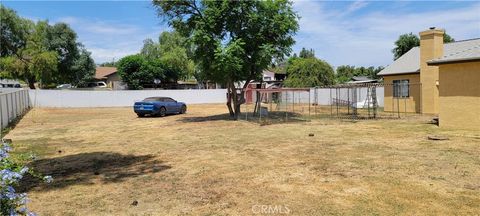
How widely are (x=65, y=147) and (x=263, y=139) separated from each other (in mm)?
6355

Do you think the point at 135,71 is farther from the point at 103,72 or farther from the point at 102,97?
the point at 103,72

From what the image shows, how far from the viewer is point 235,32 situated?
20.8 metres

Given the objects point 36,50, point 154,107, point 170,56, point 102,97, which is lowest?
point 154,107

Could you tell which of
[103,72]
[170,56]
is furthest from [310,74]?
[103,72]

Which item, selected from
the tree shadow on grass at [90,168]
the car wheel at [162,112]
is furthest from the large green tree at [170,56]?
the tree shadow on grass at [90,168]

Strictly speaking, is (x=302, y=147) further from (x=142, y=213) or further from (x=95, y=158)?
(x=142, y=213)

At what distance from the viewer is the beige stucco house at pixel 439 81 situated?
1455 cm

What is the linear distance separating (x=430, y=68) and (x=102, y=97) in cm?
2930

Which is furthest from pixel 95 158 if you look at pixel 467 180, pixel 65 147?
pixel 467 180

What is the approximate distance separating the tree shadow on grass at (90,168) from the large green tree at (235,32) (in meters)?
10.2

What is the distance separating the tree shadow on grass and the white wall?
91.0 feet

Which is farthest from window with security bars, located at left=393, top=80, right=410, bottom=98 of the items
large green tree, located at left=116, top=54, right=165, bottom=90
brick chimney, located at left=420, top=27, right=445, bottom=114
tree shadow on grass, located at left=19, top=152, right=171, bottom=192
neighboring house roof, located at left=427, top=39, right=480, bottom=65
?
large green tree, located at left=116, top=54, right=165, bottom=90

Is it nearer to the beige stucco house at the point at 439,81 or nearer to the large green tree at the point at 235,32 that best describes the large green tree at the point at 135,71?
the large green tree at the point at 235,32

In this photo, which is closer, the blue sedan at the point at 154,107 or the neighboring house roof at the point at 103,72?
the blue sedan at the point at 154,107
